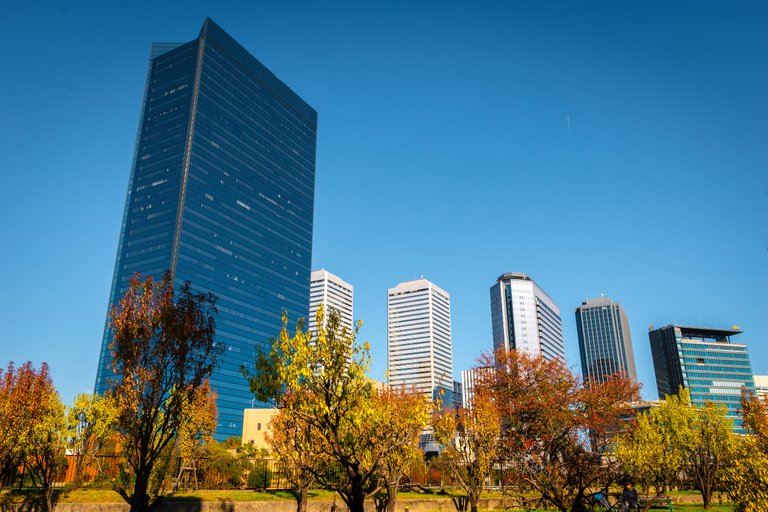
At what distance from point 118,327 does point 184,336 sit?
223cm

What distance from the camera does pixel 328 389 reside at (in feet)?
45.9

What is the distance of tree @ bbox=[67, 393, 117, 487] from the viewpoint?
1098 inches

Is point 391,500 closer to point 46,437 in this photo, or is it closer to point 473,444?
point 473,444

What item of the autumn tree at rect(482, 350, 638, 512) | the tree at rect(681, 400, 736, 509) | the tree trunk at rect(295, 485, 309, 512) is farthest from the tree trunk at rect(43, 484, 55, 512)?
the tree at rect(681, 400, 736, 509)

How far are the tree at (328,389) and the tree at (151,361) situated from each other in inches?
164

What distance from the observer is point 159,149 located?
193625mm

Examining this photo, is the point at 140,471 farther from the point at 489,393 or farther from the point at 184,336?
the point at 489,393

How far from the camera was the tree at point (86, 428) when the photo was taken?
91.5 ft

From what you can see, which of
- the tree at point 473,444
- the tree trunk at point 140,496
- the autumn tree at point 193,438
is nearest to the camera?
the tree trunk at point 140,496

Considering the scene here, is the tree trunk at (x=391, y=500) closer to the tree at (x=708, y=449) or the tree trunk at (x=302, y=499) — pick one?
the tree trunk at (x=302, y=499)

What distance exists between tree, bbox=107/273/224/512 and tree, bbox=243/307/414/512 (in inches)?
164

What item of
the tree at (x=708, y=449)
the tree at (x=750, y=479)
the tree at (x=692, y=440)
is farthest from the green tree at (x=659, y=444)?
the tree at (x=750, y=479)

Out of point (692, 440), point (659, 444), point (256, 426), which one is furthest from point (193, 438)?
point (256, 426)

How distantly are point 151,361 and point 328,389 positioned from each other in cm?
704
